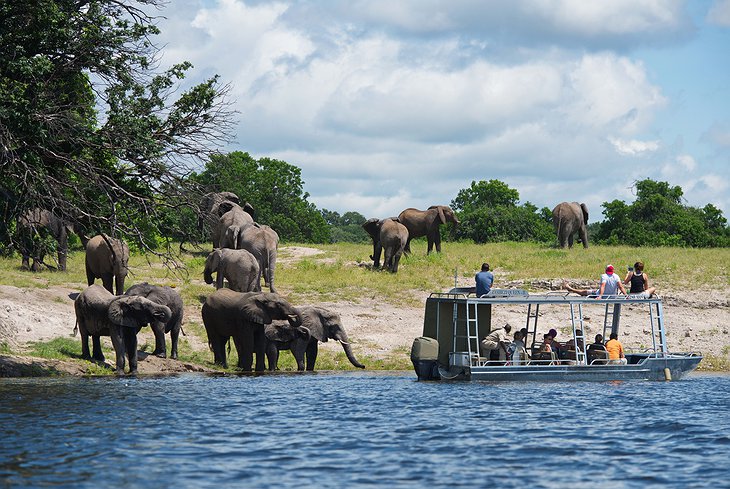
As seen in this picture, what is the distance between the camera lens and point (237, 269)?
116ft

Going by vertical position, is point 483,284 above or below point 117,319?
above

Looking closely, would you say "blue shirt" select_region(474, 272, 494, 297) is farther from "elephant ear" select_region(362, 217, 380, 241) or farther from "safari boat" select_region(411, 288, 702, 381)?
"elephant ear" select_region(362, 217, 380, 241)

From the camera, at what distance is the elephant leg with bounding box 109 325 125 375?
2841cm

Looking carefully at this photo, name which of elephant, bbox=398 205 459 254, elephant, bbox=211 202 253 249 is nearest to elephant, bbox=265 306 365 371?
elephant, bbox=211 202 253 249

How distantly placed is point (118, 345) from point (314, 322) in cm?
556

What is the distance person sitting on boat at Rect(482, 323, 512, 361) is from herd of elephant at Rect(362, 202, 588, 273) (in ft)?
53.4

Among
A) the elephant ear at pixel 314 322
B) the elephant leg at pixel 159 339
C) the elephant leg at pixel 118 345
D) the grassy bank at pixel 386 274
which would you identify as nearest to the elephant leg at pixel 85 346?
the grassy bank at pixel 386 274

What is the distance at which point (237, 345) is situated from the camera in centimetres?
3141


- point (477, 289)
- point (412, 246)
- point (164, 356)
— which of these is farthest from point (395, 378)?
point (412, 246)

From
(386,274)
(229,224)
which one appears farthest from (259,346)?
(386,274)

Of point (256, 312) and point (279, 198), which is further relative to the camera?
point (279, 198)

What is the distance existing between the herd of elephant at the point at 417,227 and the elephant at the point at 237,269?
33.2 feet

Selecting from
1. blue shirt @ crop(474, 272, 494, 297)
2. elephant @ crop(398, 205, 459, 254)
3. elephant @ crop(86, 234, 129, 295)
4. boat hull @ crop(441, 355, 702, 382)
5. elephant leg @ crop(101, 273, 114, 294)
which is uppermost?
elephant @ crop(398, 205, 459, 254)

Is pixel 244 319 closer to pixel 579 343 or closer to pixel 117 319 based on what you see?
pixel 117 319
